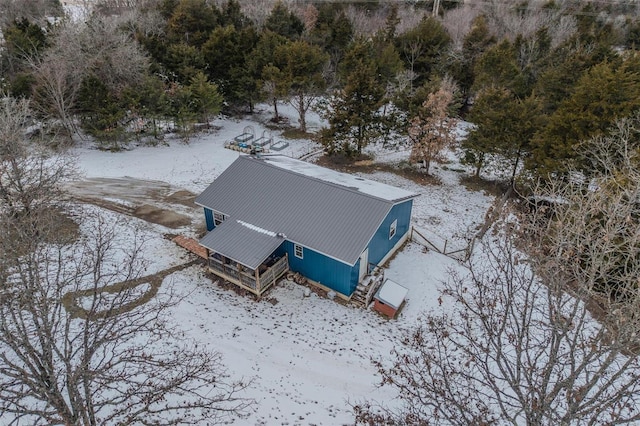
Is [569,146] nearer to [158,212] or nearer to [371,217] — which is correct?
[371,217]

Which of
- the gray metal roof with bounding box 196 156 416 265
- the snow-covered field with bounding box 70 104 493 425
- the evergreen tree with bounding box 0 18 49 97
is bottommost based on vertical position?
the snow-covered field with bounding box 70 104 493 425

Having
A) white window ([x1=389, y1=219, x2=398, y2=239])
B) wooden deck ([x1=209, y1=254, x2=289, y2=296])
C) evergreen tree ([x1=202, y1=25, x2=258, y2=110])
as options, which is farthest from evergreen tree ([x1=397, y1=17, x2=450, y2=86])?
wooden deck ([x1=209, y1=254, x2=289, y2=296])

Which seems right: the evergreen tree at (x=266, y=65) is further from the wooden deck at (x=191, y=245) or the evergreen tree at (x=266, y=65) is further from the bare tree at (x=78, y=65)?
the wooden deck at (x=191, y=245)

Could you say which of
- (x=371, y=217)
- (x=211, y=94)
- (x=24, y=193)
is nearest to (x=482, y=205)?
(x=371, y=217)

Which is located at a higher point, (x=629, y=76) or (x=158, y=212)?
(x=629, y=76)

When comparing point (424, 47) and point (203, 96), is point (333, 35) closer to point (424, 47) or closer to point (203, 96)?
point (424, 47)

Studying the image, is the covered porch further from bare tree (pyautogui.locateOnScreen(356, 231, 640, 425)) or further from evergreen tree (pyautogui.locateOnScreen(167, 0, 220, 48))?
evergreen tree (pyautogui.locateOnScreen(167, 0, 220, 48))
